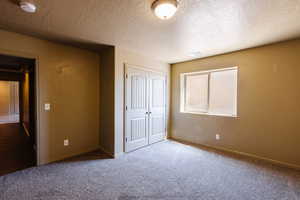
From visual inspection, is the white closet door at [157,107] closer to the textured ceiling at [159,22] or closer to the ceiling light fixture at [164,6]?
the textured ceiling at [159,22]

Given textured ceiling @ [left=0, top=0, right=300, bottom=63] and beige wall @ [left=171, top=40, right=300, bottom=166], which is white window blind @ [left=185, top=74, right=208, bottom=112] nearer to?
beige wall @ [left=171, top=40, right=300, bottom=166]

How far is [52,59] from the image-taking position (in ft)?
8.97

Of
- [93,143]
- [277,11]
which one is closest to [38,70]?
[93,143]

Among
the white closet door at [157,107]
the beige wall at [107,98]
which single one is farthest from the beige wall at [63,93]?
the white closet door at [157,107]

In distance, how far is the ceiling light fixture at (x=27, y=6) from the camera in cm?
153

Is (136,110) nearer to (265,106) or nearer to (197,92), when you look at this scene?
(197,92)

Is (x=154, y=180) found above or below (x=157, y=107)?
below

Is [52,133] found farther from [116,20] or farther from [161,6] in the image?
[161,6]

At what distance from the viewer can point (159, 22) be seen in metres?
1.99

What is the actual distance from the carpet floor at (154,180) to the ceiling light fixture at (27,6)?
230cm

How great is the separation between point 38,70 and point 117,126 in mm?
1805

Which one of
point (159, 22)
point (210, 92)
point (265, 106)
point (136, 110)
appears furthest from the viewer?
point (210, 92)

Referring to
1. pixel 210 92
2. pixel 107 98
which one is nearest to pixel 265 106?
pixel 210 92

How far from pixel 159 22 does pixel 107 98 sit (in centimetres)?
194
